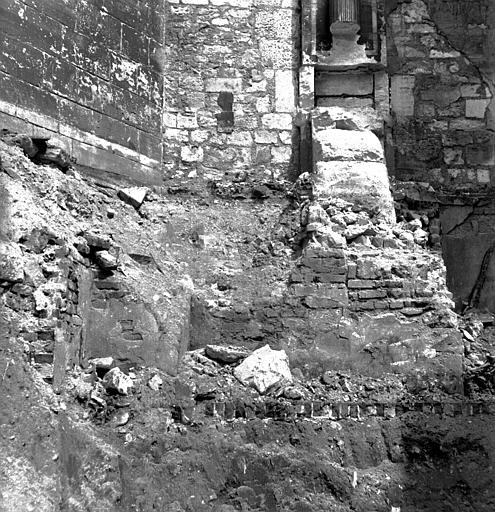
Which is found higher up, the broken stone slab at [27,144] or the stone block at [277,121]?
the stone block at [277,121]

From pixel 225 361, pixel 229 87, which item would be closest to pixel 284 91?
pixel 229 87

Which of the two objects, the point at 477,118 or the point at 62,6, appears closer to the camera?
the point at 62,6

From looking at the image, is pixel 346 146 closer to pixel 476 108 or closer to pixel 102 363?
pixel 476 108

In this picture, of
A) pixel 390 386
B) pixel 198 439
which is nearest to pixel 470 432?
pixel 390 386

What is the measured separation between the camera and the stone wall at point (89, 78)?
281 inches

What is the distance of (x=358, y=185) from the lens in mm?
7340

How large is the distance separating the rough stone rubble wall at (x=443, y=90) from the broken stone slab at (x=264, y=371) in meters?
2.86

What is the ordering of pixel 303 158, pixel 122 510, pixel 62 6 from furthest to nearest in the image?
pixel 303 158 → pixel 62 6 → pixel 122 510

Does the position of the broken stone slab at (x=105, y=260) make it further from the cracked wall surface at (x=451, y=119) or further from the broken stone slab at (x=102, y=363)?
the cracked wall surface at (x=451, y=119)

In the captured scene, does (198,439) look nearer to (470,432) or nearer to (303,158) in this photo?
(470,432)

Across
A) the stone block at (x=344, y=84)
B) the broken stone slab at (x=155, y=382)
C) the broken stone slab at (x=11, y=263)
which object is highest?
the stone block at (x=344, y=84)

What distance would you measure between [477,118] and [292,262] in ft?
9.09

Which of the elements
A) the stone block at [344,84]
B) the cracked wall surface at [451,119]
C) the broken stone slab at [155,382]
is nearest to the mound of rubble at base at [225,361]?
the broken stone slab at [155,382]

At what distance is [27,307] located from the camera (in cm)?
Result: 538
